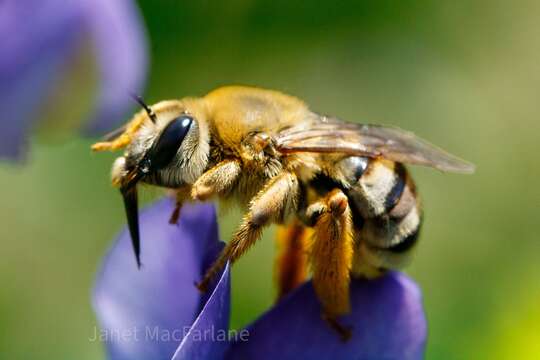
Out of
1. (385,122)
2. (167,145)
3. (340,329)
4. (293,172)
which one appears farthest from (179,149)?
(385,122)

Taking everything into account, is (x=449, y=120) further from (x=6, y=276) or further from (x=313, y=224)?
(x=313, y=224)

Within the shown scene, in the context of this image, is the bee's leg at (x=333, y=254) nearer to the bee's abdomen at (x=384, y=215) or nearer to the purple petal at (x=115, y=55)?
the bee's abdomen at (x=384, y=215)

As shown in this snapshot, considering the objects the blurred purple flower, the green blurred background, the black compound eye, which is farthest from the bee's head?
the green blurred background

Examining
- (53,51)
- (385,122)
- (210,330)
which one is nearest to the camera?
(210,330)

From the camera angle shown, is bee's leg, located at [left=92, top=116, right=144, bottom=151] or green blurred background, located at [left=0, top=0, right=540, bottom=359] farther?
green blurred background, located at [left=0, top=0, right=540, bottom=359]

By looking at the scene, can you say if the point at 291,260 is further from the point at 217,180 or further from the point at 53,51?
the point at 53,51

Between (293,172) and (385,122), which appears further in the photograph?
(385,122)

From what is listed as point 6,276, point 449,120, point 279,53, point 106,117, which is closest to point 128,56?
point 106,117

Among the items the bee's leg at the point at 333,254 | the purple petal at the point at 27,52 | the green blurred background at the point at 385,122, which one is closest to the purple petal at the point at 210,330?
the bee's leg at the point at 333,254

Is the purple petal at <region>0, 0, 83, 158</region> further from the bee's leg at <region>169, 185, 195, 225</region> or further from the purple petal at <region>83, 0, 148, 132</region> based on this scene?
the bee's leg at <region>169, 185, 195, 225</region>
